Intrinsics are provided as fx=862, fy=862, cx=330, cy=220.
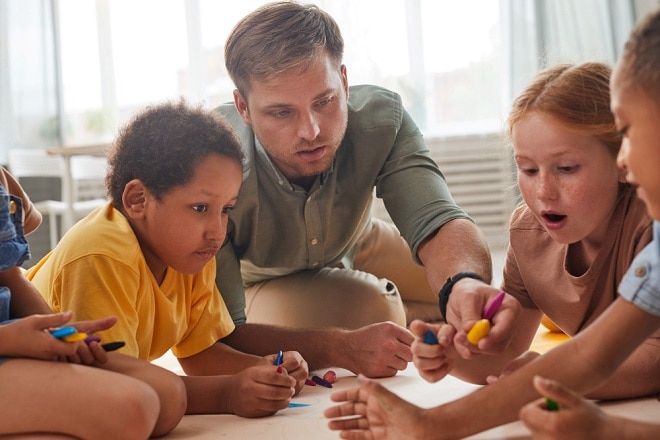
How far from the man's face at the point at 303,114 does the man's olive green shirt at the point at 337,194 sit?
9cm

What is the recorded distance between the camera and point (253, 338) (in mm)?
1716

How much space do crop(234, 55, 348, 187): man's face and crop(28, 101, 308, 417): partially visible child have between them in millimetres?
145

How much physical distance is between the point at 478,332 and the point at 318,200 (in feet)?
2.42

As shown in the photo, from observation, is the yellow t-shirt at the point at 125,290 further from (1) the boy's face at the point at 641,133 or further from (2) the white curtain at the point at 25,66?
(2) the white curtain at the point at 25,66

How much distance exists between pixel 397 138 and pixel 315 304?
1.40ft

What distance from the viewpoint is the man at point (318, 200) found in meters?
1.68

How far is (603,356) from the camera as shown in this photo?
106cm

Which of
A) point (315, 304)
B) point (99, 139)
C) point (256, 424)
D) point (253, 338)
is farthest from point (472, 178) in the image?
point (256, 424)

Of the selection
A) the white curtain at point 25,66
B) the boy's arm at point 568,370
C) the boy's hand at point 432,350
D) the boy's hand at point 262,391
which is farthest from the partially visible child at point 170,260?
the white curtain at point 25,66

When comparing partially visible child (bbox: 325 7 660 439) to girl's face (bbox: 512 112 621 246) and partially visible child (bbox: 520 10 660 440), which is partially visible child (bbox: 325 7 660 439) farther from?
girl's face (bbox: 512 112 621 246)

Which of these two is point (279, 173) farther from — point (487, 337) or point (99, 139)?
point (99, 139)

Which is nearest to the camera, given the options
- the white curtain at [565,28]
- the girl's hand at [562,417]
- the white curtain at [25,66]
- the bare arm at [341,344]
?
the girl's hand at [562,417]

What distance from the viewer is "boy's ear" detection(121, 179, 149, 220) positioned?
149 cm

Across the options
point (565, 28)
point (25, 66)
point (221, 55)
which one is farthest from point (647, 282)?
point (25, 66)
